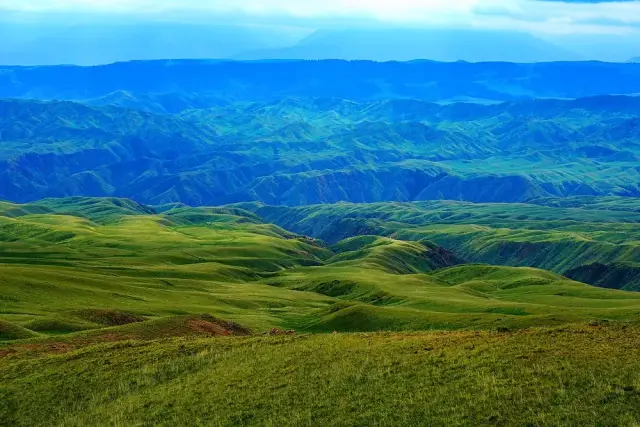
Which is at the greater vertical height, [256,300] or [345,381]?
[345,381]

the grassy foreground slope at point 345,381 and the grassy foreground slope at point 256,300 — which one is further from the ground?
the grassy foreground slope at point 345,381

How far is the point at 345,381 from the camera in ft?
139

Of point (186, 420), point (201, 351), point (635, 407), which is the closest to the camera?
point (635, 407)

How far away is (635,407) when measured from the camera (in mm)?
33094

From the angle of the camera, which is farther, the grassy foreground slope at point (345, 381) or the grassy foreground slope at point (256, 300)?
the grassy foreground slope at point (256, 300)

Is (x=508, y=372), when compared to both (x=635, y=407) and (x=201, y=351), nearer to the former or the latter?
(x=635, y=407)

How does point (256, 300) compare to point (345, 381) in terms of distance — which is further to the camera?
point (256, 300)

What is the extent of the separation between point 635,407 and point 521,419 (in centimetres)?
495

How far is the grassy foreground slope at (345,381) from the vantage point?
35375mm

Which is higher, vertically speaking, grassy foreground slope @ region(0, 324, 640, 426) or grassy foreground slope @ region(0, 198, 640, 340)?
grassy foreground slope @ region(0, 324, 640, 426)

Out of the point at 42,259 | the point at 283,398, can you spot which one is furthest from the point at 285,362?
the point at 42,259

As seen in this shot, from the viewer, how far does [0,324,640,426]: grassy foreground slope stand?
35.4 m

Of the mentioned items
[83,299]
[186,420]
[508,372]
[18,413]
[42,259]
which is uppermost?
[508,372]

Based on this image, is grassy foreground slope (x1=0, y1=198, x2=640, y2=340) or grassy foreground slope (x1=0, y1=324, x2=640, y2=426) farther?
grassy foreground slope (x1=0, y1=198, x2=640, y2=340)
